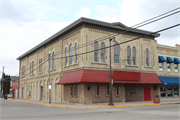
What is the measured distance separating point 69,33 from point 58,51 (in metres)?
4.82

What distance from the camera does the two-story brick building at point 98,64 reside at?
83.8 feet

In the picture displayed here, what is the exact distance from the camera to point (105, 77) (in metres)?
26.0

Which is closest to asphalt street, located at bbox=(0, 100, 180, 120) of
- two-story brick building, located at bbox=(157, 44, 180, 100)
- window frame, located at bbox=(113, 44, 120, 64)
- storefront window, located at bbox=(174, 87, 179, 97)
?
window frame, located at bbox=(113, 44, 120, 64)

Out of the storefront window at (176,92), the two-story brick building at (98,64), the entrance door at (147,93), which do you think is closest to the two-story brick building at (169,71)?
the storefront window at (176,92)

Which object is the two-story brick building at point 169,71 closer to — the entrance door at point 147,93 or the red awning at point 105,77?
the entrance door at point 147,93

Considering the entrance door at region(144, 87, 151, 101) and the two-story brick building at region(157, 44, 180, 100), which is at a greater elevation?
the two-story brick building at region(157, 44, 180, 100)

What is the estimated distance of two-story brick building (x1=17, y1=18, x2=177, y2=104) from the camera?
83.8 ft

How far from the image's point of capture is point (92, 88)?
25438 mm

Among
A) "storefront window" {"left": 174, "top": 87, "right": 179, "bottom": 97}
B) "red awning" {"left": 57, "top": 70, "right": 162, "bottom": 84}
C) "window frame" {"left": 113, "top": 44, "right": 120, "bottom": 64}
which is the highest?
"window frame" {"left": 113, "top": 44, "right": 120, "bottom": 64}

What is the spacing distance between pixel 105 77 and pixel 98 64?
1.97 metres

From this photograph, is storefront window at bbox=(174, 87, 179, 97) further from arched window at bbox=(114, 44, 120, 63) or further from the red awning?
arched window at bbox=(114, 44, 120, 63)

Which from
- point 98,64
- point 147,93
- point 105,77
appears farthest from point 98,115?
point 147,93

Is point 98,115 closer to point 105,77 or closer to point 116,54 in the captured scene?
point 105,77

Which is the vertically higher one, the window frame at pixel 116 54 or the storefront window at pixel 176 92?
the window frame at pixel 116 54
